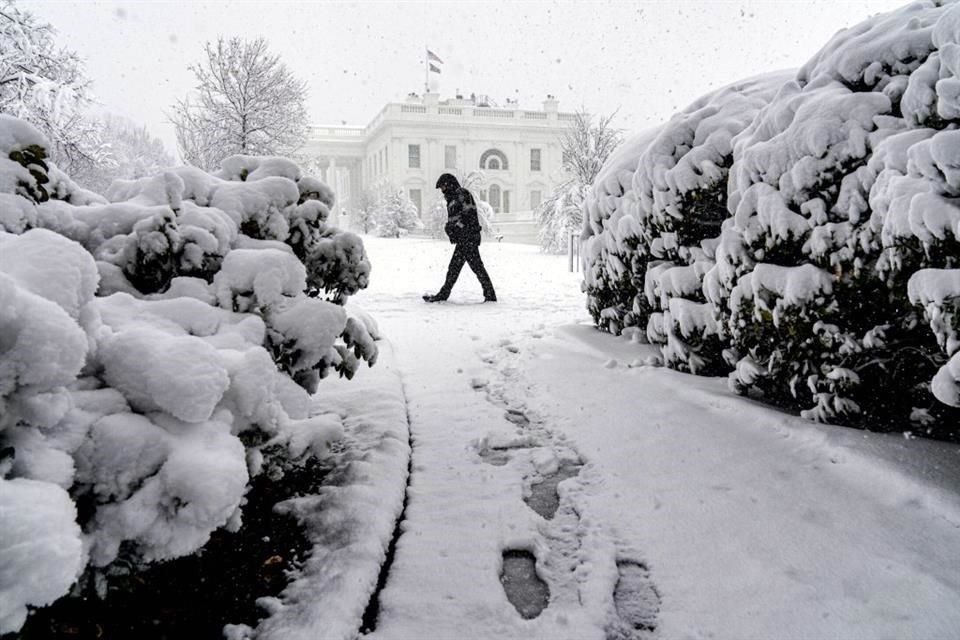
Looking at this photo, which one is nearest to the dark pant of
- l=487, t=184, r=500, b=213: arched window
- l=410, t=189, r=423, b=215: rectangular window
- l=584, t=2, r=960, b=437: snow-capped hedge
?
l=584, t=2, r=960, b=437: snow-capped hedge

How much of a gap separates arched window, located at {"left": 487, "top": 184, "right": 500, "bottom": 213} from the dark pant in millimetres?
48341

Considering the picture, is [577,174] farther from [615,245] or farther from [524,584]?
[524,584]

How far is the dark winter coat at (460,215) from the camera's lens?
845 cm

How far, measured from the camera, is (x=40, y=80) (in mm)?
13867

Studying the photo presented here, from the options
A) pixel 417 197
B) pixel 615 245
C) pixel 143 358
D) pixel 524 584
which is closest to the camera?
pixel 143 358

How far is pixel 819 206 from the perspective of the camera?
2.83 metres

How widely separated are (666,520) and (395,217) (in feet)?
108

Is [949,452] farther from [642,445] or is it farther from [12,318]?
[12,318]

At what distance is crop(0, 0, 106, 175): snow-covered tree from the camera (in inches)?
539

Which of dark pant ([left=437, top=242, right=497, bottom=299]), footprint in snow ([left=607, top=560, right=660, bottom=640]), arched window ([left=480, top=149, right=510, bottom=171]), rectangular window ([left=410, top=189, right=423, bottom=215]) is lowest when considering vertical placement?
footprint in snow ([left=607, top=560, right=660, bottom=640])

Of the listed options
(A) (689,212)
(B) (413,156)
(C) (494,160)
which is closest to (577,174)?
(A) (689,212)

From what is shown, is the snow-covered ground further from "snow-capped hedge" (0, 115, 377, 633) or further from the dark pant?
the dark pant

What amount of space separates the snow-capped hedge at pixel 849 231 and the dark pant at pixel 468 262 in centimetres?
489

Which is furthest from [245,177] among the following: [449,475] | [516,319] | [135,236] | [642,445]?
[516,319]
